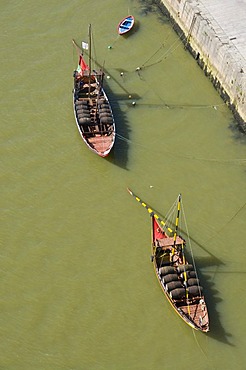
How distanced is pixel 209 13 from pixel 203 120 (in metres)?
9.66

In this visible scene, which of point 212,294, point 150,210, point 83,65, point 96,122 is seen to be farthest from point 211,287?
point 83,65

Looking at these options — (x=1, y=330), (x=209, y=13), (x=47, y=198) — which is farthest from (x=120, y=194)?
(x=209, y=13)

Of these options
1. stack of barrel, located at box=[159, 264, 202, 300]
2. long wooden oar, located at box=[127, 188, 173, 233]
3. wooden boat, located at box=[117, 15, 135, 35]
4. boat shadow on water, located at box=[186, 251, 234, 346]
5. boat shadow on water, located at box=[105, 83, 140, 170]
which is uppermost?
wooden boat, located at box=[117, 15, 135, 35]

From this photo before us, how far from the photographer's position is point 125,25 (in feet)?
144

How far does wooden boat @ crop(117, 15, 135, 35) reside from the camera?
43375 millimetres

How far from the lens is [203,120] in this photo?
37406mm

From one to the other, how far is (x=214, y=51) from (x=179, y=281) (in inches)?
747

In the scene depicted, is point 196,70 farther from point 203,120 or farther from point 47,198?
point 47,198

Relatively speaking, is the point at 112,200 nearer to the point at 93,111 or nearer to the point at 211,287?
the point at 93,111

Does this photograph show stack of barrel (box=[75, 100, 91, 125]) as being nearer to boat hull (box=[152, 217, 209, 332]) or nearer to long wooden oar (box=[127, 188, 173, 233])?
long wooden oar (box=[127, 188, 173, 233])

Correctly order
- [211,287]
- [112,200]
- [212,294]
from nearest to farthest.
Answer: [212,294]
[211,287]
[112,200]

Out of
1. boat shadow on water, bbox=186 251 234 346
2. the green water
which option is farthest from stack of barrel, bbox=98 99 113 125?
boat shadow on water, bbox=186 251 234 346

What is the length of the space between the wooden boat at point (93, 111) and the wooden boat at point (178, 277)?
744cm

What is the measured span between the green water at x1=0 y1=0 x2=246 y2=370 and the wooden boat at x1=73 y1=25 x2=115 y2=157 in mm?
796
